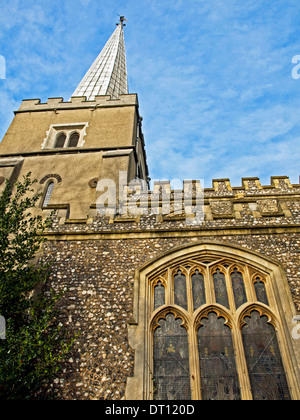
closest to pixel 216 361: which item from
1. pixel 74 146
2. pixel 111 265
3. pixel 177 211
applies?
pixel 111 265

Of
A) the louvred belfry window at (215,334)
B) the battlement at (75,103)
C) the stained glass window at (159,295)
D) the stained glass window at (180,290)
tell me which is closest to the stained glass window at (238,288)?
the louvred belfry window at (215,334)

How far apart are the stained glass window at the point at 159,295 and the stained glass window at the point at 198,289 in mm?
668

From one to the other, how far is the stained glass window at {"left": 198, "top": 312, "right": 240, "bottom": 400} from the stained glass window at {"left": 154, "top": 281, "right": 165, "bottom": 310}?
3.05 ft

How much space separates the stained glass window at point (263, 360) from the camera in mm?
6007

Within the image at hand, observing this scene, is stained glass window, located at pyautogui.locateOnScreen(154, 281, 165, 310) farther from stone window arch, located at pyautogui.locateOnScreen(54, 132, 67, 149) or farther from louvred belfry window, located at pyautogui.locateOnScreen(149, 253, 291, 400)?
stone window arch, located at pyautogui.locateOnScreen(54, 132, 67, 149)

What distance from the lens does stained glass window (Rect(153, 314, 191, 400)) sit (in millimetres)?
6160

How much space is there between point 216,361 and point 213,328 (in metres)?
0.63

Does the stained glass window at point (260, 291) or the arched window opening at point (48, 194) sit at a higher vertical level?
the arched window opening at point (48, 194)

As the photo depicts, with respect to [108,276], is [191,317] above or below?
below

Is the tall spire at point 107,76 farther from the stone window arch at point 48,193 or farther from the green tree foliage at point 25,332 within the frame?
the green tree foliage at point 25,332
